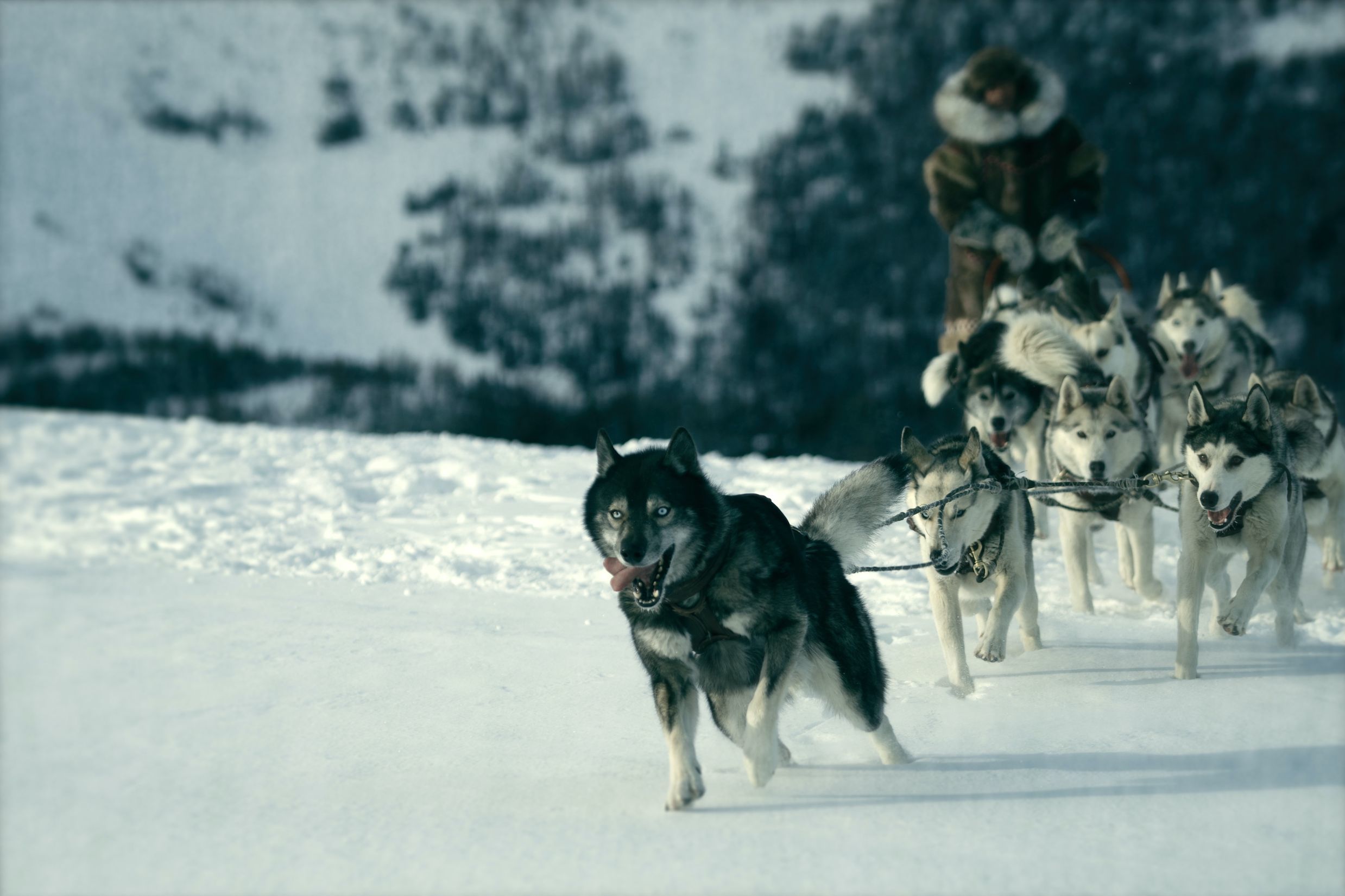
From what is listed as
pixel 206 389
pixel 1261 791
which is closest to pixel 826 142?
pixel 206 389

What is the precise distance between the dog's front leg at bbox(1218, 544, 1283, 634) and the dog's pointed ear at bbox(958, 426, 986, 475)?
91 centimetres

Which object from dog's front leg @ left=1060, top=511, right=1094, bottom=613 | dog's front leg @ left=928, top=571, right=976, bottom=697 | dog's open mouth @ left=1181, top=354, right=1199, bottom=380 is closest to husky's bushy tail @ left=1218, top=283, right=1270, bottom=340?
dog's open mouth @ left=1181, top=354, right=1199, bottom=380

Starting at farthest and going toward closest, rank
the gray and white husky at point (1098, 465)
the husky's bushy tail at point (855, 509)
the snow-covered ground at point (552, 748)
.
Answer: the gray and white husky at point (1098, 465) < the husky's bushy tail at point (855, 509) < the snow-covered ground at point (552, 748)

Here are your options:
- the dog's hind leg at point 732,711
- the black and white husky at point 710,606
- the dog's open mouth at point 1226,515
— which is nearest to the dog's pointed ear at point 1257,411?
the dog's open mouth at point 1226,515

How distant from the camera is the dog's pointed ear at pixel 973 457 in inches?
143

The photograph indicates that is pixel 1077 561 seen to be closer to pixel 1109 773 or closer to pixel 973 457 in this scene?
pixel 973 457

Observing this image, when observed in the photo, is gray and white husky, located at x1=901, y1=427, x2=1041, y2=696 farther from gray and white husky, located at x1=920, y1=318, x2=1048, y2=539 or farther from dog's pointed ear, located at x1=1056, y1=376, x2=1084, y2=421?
gray and white husky, located at x1=920, y1=318, x2=1048, y2=539

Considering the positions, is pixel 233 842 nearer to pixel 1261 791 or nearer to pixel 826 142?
pixel 1261 791

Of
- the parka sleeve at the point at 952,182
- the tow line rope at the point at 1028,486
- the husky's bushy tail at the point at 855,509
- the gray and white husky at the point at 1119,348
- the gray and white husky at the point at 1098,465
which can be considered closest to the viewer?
the husky's bushy tail at the point at 855,509

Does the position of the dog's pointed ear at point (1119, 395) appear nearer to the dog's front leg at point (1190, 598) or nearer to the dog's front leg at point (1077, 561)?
the dog's front leg at point (1077, 561)

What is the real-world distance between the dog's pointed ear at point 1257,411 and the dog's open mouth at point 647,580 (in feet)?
7.24

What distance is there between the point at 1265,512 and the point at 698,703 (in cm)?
220

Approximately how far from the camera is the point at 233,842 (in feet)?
8.16

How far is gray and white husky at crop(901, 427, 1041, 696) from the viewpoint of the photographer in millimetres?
3572
